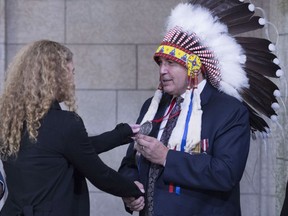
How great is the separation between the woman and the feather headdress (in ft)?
2.23

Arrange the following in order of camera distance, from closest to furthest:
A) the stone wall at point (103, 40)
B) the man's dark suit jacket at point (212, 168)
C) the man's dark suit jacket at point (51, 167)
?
1. the man's dark suit jacket at point (51, 167)
2. the man's dark suit jacket at point (212, 168)
3. the stone wall at point (103, 40)

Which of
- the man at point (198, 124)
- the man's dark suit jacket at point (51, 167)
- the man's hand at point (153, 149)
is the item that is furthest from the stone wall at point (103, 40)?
the man's dark suit jacket at point (51, 167)

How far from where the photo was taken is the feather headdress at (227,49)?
360 cm

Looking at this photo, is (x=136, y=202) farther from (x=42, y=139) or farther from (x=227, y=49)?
(x=227, y=49)

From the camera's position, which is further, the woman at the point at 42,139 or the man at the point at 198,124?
the man at the point at 198,124

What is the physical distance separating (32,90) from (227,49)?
1.08 metres

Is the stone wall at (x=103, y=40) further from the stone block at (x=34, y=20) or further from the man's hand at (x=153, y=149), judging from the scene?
the man's hand at (x=153, y=149)

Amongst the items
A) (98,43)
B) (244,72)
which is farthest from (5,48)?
(244,72)

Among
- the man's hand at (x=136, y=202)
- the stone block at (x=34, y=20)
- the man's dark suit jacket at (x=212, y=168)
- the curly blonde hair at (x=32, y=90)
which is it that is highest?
the stone block at (x=34, y=20)

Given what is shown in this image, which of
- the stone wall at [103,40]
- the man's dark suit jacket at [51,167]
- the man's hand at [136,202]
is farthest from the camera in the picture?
the stone wall at [103,40]

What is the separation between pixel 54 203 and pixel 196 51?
1.10m

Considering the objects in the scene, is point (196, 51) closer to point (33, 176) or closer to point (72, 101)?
point (72, 101)

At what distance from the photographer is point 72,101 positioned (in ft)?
10.8

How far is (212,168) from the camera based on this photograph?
11.2ft
